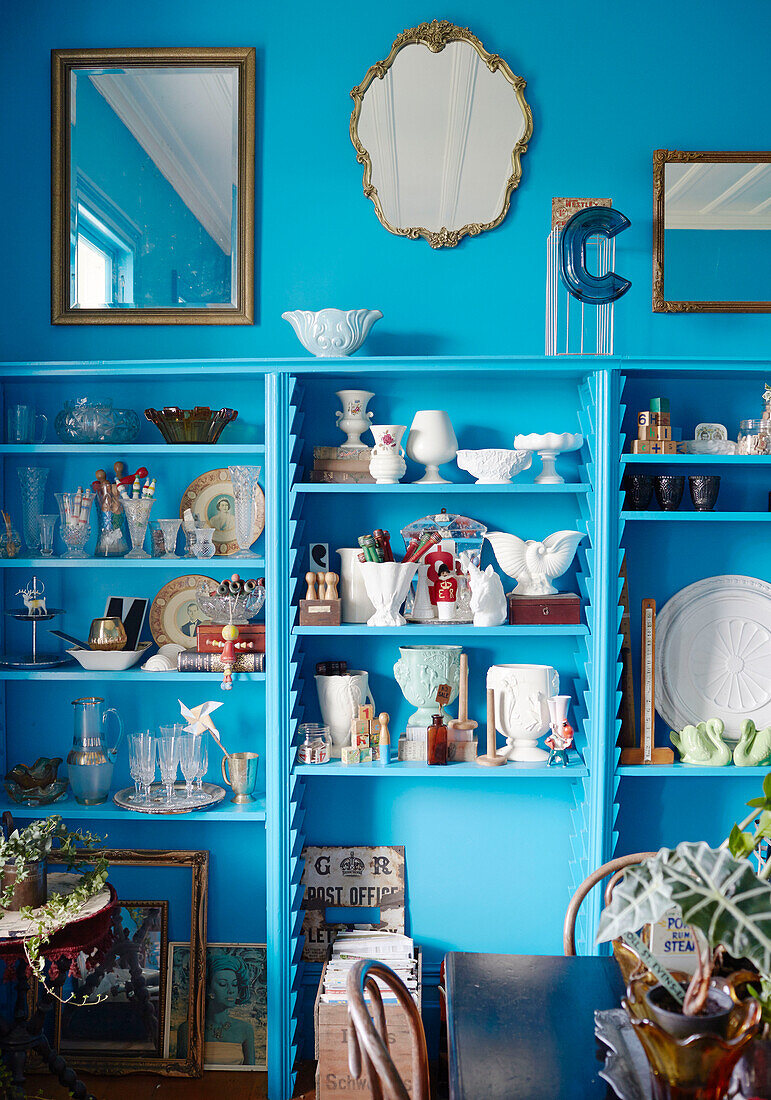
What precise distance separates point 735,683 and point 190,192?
88.2 inches

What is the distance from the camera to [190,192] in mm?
2713

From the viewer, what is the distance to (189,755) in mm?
2648

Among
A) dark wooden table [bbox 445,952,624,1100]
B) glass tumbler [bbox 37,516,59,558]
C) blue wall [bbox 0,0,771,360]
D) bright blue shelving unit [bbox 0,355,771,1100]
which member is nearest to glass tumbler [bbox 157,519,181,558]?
bright blue shelving unit [bbox 0,355,771,1100]

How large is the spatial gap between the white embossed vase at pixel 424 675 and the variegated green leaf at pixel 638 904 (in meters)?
1.46

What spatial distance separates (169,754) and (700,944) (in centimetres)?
181

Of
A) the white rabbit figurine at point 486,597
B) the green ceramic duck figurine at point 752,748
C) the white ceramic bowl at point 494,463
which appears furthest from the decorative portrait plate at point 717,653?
the white ceramic bowl at point 494,463

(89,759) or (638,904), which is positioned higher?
(638,904)

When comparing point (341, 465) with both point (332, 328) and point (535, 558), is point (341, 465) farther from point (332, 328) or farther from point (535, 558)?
point (535, 558)

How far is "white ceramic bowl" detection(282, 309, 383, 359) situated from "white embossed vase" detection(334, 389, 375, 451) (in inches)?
5.4

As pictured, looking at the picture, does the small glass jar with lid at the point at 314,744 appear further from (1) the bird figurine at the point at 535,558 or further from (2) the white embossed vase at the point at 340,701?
(1) the bird figurine at the point at 535,558

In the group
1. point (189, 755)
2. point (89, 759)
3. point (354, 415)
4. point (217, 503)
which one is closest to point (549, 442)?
point (354, 415)

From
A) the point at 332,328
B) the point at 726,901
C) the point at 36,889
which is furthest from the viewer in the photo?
the point at 332,328

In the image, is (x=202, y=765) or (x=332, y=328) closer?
(x=332, y=328)

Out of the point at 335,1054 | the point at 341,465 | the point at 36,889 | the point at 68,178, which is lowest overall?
the point at 335,1054
